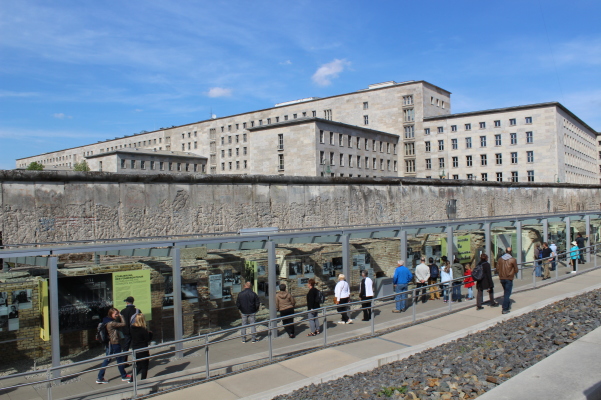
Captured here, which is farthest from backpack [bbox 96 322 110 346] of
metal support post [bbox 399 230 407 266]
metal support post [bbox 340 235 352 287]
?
metal support post [bbox 399 230 407 266]

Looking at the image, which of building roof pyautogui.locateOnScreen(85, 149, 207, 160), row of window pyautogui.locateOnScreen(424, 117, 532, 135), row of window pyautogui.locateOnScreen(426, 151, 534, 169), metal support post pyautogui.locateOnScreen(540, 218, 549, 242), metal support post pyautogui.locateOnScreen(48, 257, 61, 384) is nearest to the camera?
metal support post pyautogui.locateOnScreen(48, 257, 61, 384)

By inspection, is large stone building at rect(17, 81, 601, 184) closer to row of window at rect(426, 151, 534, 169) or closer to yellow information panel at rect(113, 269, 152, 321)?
row of window at rect(426, 151, 534, 169)

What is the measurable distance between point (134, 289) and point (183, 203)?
5.97 m

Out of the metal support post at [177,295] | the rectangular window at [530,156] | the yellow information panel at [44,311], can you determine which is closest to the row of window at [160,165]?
the rectangular window at [530,156]

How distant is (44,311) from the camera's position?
27.8 feet

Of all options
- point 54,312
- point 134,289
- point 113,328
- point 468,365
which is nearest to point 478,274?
point 468,365

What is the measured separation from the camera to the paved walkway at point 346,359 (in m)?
7.36

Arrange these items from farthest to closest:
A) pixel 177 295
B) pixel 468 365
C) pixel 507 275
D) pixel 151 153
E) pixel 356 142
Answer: pixel 151 153 < pixel 356 142 < pixel 507 275 < pixel 177 295 < pixel 468 365

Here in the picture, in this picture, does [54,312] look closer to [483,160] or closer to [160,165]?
[483,160]

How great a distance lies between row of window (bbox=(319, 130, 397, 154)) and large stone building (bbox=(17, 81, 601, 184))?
13 centimetres

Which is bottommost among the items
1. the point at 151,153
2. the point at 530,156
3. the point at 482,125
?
the point at 530,156

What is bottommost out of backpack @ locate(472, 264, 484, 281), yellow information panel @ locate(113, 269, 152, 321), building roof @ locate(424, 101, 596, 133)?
backpack @ locate(472, 264, 484, 281)

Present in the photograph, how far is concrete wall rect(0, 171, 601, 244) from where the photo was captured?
39.9 feet

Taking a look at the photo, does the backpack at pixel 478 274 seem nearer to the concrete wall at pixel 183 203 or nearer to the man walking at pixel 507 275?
the man walking at pixel 507 275
